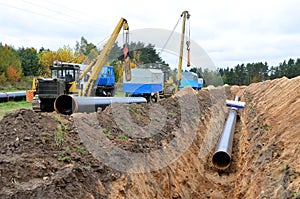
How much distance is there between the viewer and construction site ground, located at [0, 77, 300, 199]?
5004mm

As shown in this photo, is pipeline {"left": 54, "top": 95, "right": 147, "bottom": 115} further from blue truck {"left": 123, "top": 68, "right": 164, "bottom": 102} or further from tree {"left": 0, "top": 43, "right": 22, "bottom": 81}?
tree {"left": 0, "top": 43, "right": 22, "bottom": 81}

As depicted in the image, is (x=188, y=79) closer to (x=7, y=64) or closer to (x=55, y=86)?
(x=55, y=86)

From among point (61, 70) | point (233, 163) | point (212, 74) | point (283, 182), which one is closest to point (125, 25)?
point (61, 70)

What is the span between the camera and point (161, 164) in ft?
25.3

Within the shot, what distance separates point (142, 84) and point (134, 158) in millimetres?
16132

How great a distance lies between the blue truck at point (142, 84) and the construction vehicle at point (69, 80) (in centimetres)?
573

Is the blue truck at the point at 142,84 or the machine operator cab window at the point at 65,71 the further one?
the blue truck at the point at 142,84

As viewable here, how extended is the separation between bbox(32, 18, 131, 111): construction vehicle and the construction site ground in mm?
5322

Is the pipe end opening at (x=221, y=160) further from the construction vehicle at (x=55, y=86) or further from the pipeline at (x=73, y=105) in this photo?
the construction vehicle at (x=55, y=86)

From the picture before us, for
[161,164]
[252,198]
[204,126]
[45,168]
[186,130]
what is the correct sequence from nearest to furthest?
[45,168], [252,198], [161,164], [186,130], [204,126]

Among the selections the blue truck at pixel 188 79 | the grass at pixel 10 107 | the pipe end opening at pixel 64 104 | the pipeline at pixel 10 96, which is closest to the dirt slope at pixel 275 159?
the pipe end opening at pixel 64 104

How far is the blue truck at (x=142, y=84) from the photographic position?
22.9 meters

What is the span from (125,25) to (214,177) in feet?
33.1

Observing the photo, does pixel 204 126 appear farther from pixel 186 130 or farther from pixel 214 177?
pixel 214 177
